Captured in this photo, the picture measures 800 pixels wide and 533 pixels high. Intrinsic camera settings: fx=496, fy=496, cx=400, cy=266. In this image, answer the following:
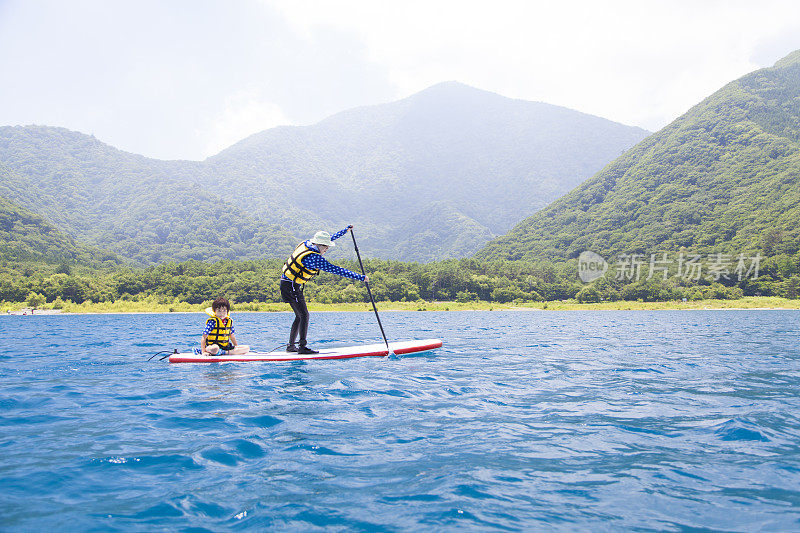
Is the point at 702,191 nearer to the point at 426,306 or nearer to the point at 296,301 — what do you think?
the point at 426,306

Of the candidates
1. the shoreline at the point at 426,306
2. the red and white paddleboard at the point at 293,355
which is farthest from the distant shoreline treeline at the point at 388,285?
the red and white paddleboard at the point at 293,355

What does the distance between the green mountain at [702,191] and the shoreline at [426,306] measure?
22.2m

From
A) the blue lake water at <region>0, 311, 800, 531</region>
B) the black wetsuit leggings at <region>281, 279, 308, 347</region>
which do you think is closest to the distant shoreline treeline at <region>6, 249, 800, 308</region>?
the black wetsuit leggings at <region>281, 279, 308, 347</region>

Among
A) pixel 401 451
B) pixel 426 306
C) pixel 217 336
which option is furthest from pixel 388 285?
pixel 401 451

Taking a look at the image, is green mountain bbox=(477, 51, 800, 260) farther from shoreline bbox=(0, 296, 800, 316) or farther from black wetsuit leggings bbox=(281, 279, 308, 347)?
black wetsuit leggings bbox=(281, 279, 308, 347)

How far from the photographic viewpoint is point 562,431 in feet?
23.6

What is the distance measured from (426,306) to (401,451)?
84824 millimetres

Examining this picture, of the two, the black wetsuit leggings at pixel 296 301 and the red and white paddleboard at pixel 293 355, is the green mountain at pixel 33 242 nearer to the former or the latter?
the red and white paddleboard at pixel 293 355

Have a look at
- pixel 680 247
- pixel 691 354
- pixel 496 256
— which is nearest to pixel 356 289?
pixel 496 256

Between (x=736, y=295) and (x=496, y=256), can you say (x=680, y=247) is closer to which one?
(x=736, y=295)

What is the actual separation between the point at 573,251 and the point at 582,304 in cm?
4424

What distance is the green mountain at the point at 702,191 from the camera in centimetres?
10719

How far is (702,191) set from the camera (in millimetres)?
124625

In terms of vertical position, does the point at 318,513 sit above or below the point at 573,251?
below
